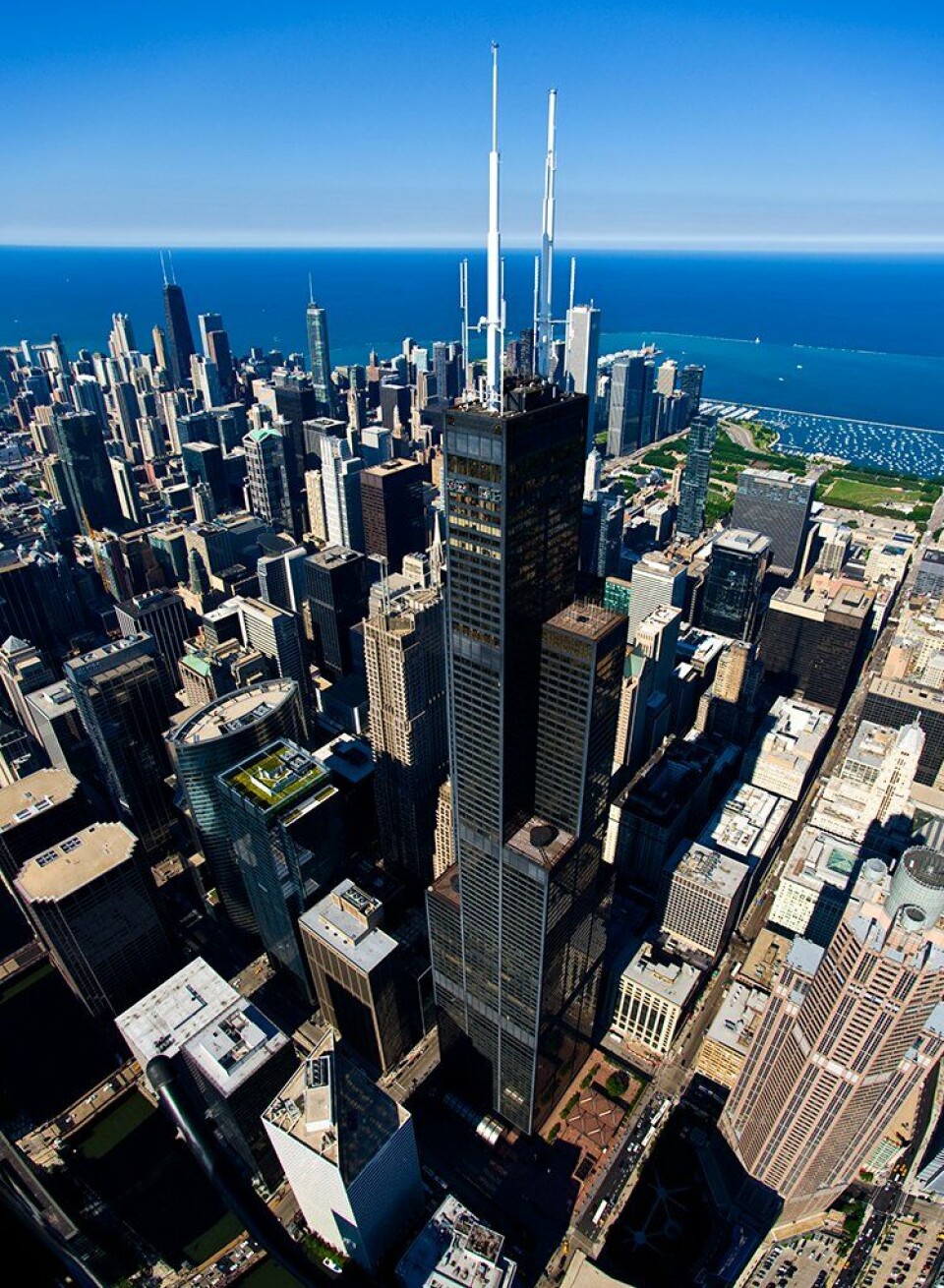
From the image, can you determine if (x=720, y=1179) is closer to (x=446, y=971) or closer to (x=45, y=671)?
(x=446, y=971)

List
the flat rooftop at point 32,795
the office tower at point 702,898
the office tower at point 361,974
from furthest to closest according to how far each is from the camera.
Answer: the flat rooftop at point 32,795, the office tower at point 702,898, the office tower at point 361,974

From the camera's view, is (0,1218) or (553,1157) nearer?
(0,1218)

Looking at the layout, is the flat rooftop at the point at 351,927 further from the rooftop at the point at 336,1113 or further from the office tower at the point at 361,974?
the rooftop at the point at 336,1113

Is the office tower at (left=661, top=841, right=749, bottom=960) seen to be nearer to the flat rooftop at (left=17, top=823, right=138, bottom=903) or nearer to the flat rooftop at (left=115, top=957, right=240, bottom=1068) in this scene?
the flat rooftop at (left=115, top=957, right=240, bottom=1068)

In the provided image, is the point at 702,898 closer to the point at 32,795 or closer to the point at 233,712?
the point at 233,712

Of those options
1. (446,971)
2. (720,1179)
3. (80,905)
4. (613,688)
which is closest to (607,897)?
(446,971)

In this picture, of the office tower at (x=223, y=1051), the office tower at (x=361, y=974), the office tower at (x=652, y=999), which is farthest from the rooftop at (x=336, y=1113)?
the office tower at (x=652, y=999)

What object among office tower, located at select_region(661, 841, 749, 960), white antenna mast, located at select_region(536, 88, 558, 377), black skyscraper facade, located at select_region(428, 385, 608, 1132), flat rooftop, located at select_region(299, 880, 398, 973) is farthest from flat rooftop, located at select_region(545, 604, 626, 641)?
office tower, located at select_region(661, 841, 749, 960)
